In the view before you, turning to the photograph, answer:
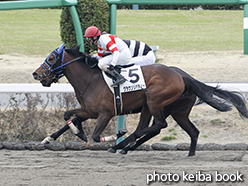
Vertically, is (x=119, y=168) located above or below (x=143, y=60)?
below

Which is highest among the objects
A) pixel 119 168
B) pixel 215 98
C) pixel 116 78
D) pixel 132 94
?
pixel 116 78

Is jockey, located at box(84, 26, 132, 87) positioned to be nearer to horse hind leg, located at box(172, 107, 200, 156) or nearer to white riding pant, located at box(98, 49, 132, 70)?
white riding pant, located at box(98, 49, 132, 70)

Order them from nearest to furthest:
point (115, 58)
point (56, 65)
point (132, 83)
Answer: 1. point (115, 58)
2. point (132, 83)
3. point (56, 65)

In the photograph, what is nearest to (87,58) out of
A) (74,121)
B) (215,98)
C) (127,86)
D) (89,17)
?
(127,86)

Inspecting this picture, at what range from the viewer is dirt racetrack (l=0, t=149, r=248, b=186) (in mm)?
3793

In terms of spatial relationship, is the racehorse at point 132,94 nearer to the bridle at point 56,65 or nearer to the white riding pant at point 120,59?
the bridle at point 56,65

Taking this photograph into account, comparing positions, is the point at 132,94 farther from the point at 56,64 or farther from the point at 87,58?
the point at 56,64

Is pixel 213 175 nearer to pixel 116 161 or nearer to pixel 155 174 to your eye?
pixel 155 174

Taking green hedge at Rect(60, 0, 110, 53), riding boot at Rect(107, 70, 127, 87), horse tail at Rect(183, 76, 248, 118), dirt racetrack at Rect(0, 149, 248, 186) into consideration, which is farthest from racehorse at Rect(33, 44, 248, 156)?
green hedge at Rect(60, 0, 110, 53)

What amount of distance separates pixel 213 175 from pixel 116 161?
131 centimetres

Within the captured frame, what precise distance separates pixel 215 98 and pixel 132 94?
119 centimetres

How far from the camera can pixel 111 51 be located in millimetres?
4742

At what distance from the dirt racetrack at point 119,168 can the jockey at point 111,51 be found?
3.46 ft

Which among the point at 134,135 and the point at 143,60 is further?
the point at 143,60
